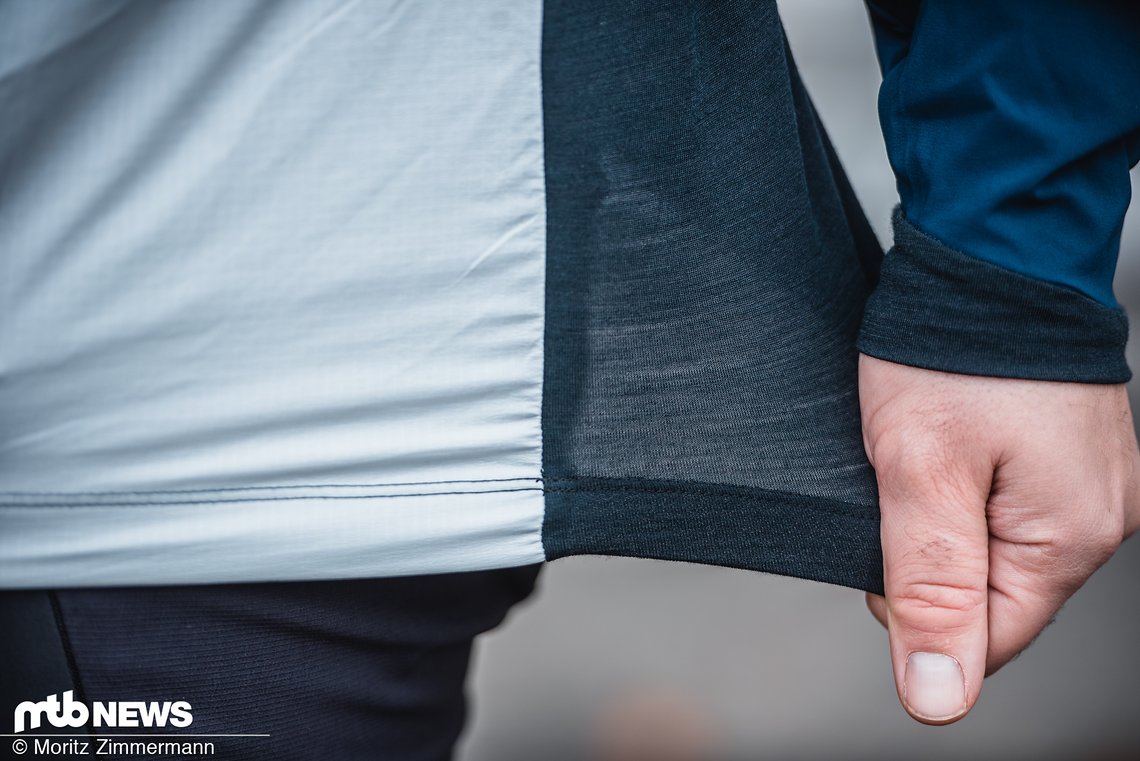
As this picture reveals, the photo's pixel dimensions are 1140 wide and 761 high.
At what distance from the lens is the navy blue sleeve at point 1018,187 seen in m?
0.47

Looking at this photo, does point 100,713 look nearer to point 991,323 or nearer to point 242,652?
point 242,652

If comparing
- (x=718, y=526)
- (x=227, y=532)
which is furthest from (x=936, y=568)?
(x=227, y=532)

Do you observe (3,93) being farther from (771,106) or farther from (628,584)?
(628,584)

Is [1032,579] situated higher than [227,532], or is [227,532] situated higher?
[227,532]

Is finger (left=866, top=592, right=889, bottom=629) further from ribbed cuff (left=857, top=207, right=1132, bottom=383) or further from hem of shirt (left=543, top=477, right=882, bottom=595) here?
ribbed cuff (left=857, top=207, right=1132, bottom=383)

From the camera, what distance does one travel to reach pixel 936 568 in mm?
506

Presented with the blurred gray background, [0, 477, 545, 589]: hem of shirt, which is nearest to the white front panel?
[0, 477, 545, 589]: hem of shirt

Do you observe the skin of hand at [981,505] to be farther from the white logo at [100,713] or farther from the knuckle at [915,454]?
the white logo at [100,713]

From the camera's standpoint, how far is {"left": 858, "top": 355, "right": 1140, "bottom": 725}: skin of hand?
48cm

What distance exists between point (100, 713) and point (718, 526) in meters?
0.41

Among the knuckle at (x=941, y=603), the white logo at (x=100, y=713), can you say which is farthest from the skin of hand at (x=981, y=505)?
the white logo at (x=100, y=713)

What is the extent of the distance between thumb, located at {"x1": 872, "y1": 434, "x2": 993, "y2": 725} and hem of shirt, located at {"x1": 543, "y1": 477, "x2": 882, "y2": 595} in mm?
21

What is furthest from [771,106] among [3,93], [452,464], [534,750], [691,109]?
[534,750]

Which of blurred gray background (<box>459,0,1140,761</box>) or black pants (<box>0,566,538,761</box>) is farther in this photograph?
blurred gray background (<box>459,0,1140,761</box>)
